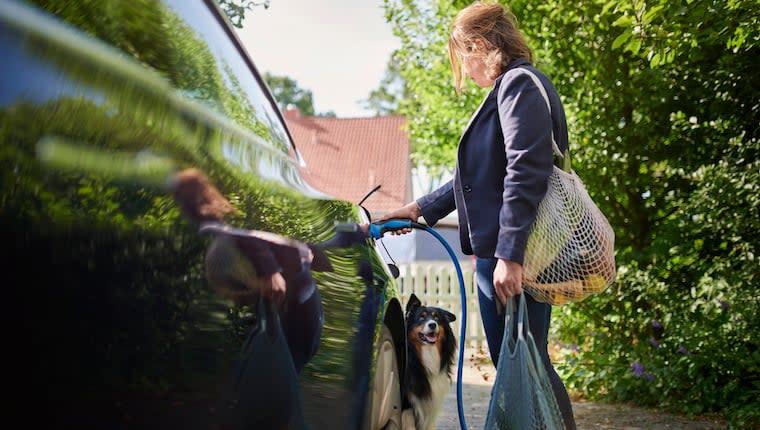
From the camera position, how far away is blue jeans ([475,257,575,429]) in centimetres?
268

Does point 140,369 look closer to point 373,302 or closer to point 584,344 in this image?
point 373,302

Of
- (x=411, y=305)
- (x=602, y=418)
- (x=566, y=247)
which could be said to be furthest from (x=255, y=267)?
(x=602, y=418)

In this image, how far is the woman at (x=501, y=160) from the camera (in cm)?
248

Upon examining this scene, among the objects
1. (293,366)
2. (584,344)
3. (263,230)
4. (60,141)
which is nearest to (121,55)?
(60,141)

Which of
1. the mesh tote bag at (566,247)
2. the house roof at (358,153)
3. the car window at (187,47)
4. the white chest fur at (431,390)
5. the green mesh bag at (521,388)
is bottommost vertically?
the white chest fur at (431,390)

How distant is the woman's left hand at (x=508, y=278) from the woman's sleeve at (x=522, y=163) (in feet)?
0.08

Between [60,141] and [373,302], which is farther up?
[60,141]

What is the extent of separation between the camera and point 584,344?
778 centimetres

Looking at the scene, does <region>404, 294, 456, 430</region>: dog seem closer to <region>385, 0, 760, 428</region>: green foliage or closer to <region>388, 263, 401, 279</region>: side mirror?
<region>388, 263, 401, 279</region>: side mirror

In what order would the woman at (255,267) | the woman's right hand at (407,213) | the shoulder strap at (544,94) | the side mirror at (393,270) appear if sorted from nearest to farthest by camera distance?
the woman at (255,267)
the shoulder strap at (544,94)
the side mirror at (393,270)
the woman's right hand at (407,213)

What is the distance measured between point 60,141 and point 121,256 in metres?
0.16

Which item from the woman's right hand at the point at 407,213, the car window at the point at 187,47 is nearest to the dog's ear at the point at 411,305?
the woman's right hand at the point at 407,213

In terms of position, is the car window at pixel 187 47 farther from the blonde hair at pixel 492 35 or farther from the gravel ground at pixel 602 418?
the gravel ground at pixel 602 418

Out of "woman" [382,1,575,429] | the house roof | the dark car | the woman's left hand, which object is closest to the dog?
"woman" [382,1,575,429]
